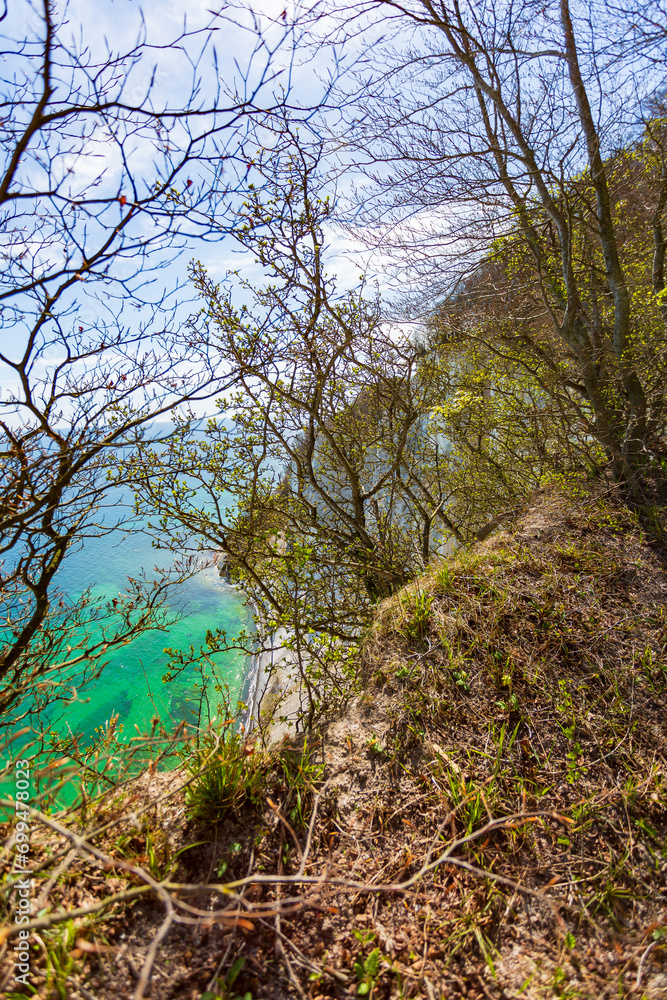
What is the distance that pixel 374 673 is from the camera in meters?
3.20

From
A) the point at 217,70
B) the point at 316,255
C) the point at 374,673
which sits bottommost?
the point at 374,673

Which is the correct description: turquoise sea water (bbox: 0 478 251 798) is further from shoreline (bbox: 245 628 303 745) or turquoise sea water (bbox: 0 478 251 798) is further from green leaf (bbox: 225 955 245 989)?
green leaf (bbox: 225 955 245 989)

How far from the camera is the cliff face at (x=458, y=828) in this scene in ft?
5.72

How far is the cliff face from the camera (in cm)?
174

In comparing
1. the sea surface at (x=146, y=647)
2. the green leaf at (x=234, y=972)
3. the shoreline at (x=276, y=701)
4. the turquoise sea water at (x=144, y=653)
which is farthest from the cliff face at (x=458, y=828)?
the sea surface at (x=146, y=647)

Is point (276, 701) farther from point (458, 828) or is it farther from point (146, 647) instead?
point (146, 647)

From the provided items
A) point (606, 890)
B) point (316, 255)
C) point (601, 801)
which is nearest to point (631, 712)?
point (601, 801)

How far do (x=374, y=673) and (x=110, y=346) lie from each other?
9.52 feet

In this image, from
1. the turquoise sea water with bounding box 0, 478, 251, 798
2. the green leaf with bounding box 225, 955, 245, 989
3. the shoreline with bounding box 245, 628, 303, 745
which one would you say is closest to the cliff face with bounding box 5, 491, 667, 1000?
the green leaf with bounding box 225, 955, 245, 989

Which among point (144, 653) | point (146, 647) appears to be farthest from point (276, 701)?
point (146, 647)

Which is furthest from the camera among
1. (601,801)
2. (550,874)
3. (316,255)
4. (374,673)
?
(316,255)

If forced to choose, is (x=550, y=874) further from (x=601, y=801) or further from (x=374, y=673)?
(x=374, y=673)

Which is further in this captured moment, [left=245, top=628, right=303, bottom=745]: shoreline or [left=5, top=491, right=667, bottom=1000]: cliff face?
[left=245, top=628, right=303, bottom=745]: shoreline

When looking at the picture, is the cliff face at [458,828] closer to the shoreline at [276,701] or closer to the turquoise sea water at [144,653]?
the shoreline at [276,701]
